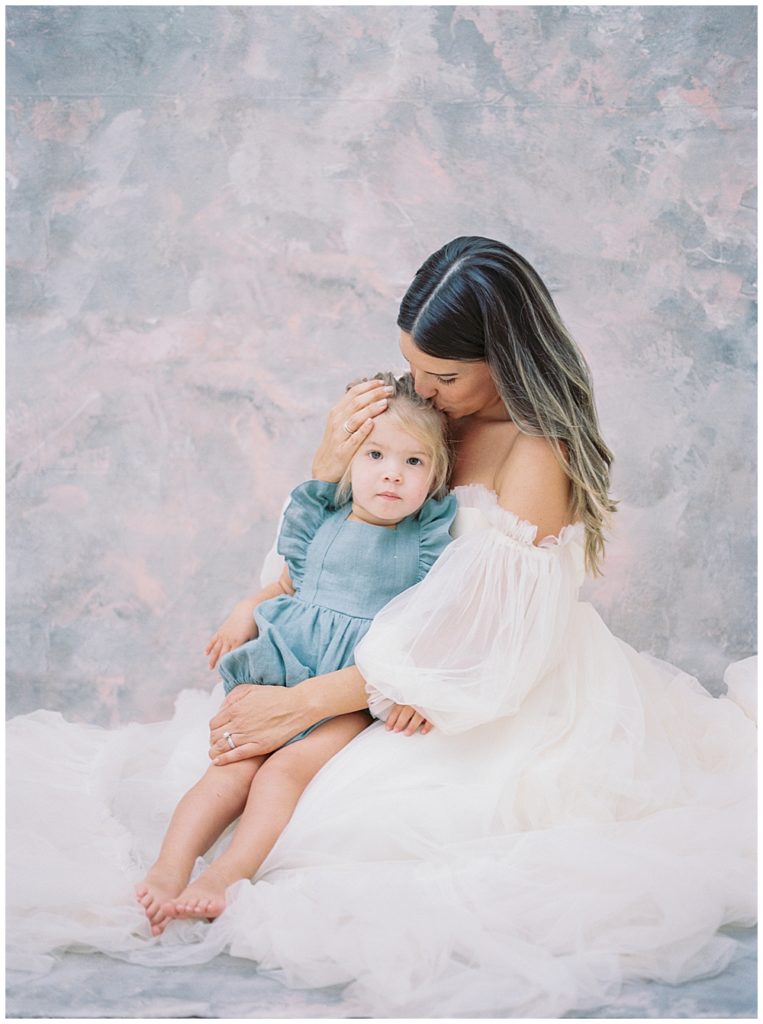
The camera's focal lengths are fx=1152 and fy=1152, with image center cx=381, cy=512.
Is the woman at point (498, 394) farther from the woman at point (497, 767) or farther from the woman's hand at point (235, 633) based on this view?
the woman's hand at point (235, 633)

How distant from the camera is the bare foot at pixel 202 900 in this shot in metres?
2.05

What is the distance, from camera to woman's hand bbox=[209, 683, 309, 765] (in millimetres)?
2385

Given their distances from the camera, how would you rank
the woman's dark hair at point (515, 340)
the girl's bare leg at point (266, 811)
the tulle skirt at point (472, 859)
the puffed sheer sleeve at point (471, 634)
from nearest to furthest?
1. the tulle skirt at point (472, 859)
2. the girl's bare leg at point (266, 811)
3. the puffed sheer sleeve at point (471, 634)
4. the woman's dark hair at point (515, 340)

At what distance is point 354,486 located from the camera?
2514mm

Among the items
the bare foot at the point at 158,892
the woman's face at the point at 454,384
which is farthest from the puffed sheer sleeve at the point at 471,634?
the bare foot at the point at 158,892

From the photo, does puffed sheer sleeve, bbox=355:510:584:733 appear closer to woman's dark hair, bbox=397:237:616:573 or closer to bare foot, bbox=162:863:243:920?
woman's dark hair, bbox=397:237:616:573

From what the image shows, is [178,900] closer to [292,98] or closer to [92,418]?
[92,418]

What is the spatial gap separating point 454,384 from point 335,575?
1.62ft

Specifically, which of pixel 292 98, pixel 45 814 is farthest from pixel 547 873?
pixel 292 98

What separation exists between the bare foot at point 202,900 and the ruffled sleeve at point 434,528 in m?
0.78

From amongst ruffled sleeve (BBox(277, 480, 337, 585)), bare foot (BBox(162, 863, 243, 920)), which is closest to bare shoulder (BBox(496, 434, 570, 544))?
ruffled sleeve (BBox(277, 480, 337, 585))

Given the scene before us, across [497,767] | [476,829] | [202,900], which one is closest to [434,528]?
[497,767]

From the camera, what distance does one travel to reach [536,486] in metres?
2.42

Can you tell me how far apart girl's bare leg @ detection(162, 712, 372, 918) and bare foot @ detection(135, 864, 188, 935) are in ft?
0.06
